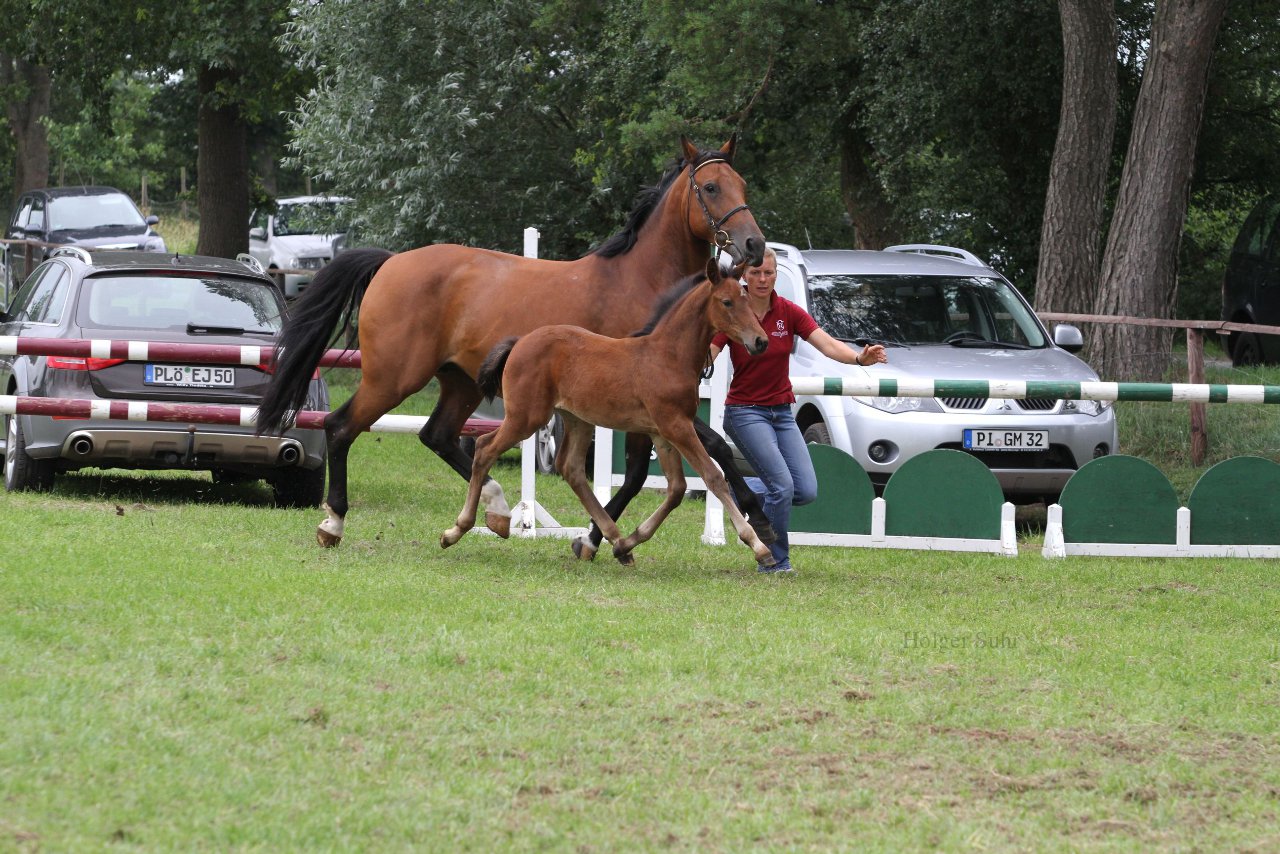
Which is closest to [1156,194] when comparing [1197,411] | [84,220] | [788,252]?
[1197,411]

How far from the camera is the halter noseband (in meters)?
8.62

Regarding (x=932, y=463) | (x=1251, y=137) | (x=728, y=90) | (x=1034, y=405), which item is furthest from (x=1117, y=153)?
(x=932, y=463)

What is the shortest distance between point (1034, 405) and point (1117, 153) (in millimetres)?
12391

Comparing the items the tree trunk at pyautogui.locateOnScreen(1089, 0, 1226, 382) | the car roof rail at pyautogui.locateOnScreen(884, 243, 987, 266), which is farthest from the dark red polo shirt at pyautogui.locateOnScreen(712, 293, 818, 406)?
the tree trunk at pyautogui.locateOnScreen(1089, 0, 1226, 382)

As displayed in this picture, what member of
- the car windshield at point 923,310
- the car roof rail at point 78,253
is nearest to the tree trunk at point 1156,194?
the car windshield at point 923,310

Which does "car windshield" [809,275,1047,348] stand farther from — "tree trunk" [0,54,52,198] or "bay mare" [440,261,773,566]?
"tree trunk" [0,54,52,198]

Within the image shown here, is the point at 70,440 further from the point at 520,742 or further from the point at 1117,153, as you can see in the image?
the point at 1117,153

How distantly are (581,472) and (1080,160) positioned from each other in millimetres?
9530

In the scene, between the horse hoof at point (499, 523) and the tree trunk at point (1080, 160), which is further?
the tree trunk at point (1080, 160)

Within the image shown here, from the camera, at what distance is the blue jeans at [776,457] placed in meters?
8.81

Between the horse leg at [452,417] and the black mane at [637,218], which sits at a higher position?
the black mane at [637,218]

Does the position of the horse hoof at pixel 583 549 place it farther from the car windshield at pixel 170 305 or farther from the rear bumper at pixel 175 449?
the car windshield at pixel 170 305

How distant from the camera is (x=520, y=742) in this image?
5160mm

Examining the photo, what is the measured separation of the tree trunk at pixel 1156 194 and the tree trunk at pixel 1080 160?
459mm
